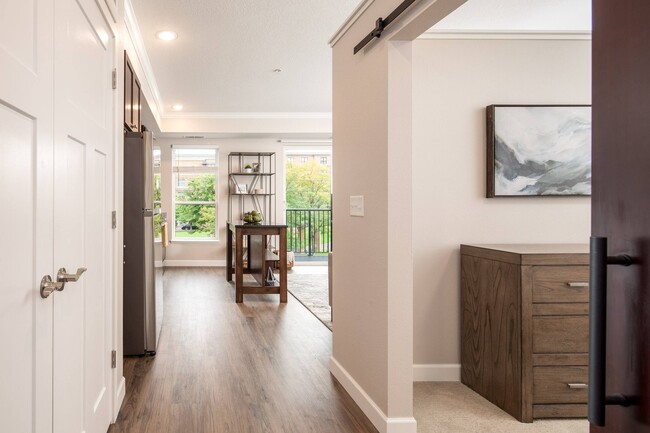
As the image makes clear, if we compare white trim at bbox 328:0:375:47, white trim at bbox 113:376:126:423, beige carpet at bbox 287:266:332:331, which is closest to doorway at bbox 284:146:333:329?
beige carpet at bbox 287:266:332:331

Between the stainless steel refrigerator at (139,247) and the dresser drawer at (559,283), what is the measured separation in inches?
103

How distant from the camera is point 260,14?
3.97 m

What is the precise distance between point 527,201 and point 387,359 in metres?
1.55

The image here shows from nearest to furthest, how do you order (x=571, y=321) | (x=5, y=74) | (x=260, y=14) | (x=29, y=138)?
1. (x=5, y=74)
2. (x=29, y=138)
3. (x=571, y=321)
4. (x=260, y=14)

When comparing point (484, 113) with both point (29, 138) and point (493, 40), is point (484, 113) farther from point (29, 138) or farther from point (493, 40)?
point (29, 138)

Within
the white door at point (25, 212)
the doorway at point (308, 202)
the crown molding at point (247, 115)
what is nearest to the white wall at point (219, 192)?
the doorway at point (308, 202)

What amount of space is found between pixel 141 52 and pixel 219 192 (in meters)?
4.55

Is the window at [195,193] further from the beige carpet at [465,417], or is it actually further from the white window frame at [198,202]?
the beige carpet at [465,417]

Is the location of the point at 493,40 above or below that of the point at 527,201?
above

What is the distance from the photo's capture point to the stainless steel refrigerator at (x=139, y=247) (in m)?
3.39

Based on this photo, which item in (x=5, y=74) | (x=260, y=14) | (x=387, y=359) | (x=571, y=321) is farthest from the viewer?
(x=260, y=14)

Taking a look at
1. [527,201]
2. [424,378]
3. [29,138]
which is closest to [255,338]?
[424,378]

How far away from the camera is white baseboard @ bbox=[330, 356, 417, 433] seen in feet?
7.54

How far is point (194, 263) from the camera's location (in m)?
9.25
